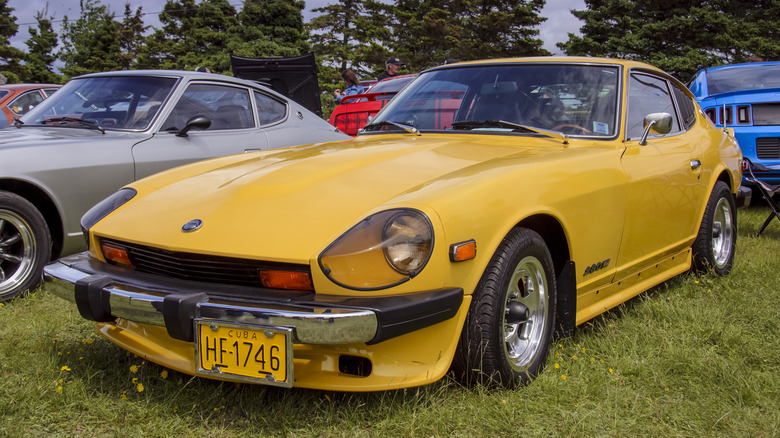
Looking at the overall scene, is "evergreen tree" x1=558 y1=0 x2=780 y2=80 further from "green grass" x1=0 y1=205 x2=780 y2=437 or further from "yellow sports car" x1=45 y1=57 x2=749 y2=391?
"green grass" x1=0 y1=205 x2=780 y2=437

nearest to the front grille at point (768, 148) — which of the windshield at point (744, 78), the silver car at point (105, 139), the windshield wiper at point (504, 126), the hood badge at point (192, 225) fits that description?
the windshield at point (744, 78)

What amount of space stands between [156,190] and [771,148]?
6100mm

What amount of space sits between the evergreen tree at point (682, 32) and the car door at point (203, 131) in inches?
840

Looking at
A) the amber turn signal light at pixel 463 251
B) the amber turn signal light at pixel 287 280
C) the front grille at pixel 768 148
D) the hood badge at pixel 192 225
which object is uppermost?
the front grille at pixel 768 148

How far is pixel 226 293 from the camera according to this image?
207 cm

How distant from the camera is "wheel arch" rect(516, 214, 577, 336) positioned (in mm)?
2670

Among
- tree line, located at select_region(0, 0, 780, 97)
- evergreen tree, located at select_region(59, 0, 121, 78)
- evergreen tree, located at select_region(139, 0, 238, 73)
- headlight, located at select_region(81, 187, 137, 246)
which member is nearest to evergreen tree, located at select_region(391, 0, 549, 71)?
tree line, located at select_region(0, 0, 780, 97)

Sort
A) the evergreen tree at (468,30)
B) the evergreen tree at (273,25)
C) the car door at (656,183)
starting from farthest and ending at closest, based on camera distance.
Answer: the evergreen tree at (273,25) → the evergreen tree at (468,30) → the car door at (656,183)

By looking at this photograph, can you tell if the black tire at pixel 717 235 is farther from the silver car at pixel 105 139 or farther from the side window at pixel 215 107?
the side window at pixel 215 107

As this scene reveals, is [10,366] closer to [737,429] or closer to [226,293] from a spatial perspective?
[226,293]

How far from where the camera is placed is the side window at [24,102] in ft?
27.4

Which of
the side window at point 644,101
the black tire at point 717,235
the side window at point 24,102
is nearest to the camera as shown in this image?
the side window at point 644,101

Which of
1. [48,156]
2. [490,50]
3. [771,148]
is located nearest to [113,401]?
[48,156]

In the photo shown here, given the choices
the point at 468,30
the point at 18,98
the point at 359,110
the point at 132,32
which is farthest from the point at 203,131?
the point at 132,32
